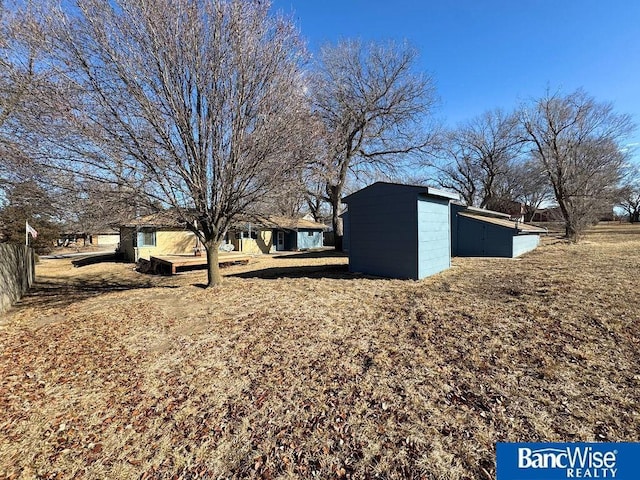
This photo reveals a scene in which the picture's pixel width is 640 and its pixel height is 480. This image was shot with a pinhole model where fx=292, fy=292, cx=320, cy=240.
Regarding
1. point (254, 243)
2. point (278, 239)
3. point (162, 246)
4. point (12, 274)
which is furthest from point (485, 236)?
point (162, 246)

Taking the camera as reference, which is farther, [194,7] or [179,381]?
[194,7]

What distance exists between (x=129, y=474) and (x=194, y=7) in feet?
25.4

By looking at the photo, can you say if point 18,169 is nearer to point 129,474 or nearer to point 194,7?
point 194,7

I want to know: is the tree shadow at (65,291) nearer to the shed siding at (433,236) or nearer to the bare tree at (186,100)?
the bare tree at (186,100)

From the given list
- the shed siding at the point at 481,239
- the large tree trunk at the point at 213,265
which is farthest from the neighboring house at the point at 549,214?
the large tree trunk at the point at 213,265

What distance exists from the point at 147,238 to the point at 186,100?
14.3m

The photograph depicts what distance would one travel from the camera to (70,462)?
2.41 meters

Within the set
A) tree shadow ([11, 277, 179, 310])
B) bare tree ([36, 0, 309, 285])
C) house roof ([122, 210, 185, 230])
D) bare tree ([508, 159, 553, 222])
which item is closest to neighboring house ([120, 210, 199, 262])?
tree shadow ([11, 277, 179, 310])

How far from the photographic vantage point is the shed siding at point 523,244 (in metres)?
13.8

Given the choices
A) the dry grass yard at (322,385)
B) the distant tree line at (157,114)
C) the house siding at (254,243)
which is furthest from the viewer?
the house siding at (254,243)

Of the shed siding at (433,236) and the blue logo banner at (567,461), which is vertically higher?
the shed siding at (433,236)

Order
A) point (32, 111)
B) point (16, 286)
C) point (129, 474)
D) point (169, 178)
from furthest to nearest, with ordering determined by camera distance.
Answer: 1. point (16, 286)
2. point (169, 178)
3. point (32, 111)
4. point (129, 474)

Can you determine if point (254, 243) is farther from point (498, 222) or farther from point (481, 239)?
point (498, 222)

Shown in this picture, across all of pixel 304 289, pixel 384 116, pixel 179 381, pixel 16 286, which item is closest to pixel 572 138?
pixel 384 116
